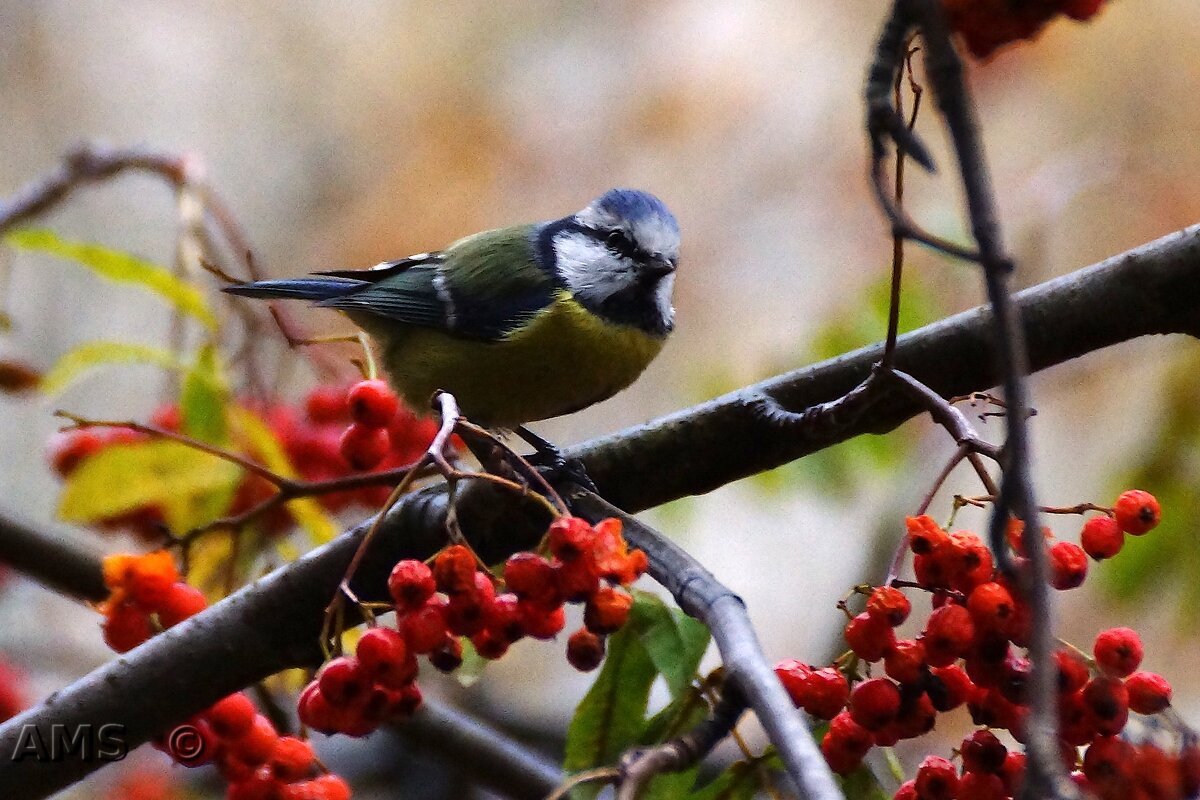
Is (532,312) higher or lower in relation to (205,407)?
higher

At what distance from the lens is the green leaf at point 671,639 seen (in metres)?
1.13

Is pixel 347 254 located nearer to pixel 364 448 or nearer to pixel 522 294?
pixel 522 294

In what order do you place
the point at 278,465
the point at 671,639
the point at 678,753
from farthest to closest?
the point at 278,465 → the point at 671,639 → the point at 678,753

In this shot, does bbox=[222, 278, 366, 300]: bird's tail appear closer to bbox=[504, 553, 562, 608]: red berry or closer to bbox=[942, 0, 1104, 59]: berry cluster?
bbox=[504, 553, 562, 608]: red berry

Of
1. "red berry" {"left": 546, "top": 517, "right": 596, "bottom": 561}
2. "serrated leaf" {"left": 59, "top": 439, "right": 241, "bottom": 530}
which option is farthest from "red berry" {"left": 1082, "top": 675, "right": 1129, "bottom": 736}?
"serrated leaf" {"left": 59, "top": 439, "right": 241, "bottom": 530}

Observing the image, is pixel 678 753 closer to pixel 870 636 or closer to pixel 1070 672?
pixel 870 636

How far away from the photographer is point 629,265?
225 centimetres

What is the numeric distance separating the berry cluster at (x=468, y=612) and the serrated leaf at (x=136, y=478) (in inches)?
25.9

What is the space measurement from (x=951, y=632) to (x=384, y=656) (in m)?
0.49

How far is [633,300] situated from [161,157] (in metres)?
0.89

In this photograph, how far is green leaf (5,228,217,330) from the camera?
1828 millimetres

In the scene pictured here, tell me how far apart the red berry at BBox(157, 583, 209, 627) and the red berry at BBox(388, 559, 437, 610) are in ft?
1.36

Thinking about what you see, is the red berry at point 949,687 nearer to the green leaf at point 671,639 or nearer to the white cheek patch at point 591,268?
the green leaf at point 671,639

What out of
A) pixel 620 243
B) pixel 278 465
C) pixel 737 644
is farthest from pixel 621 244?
pixel 737 644
